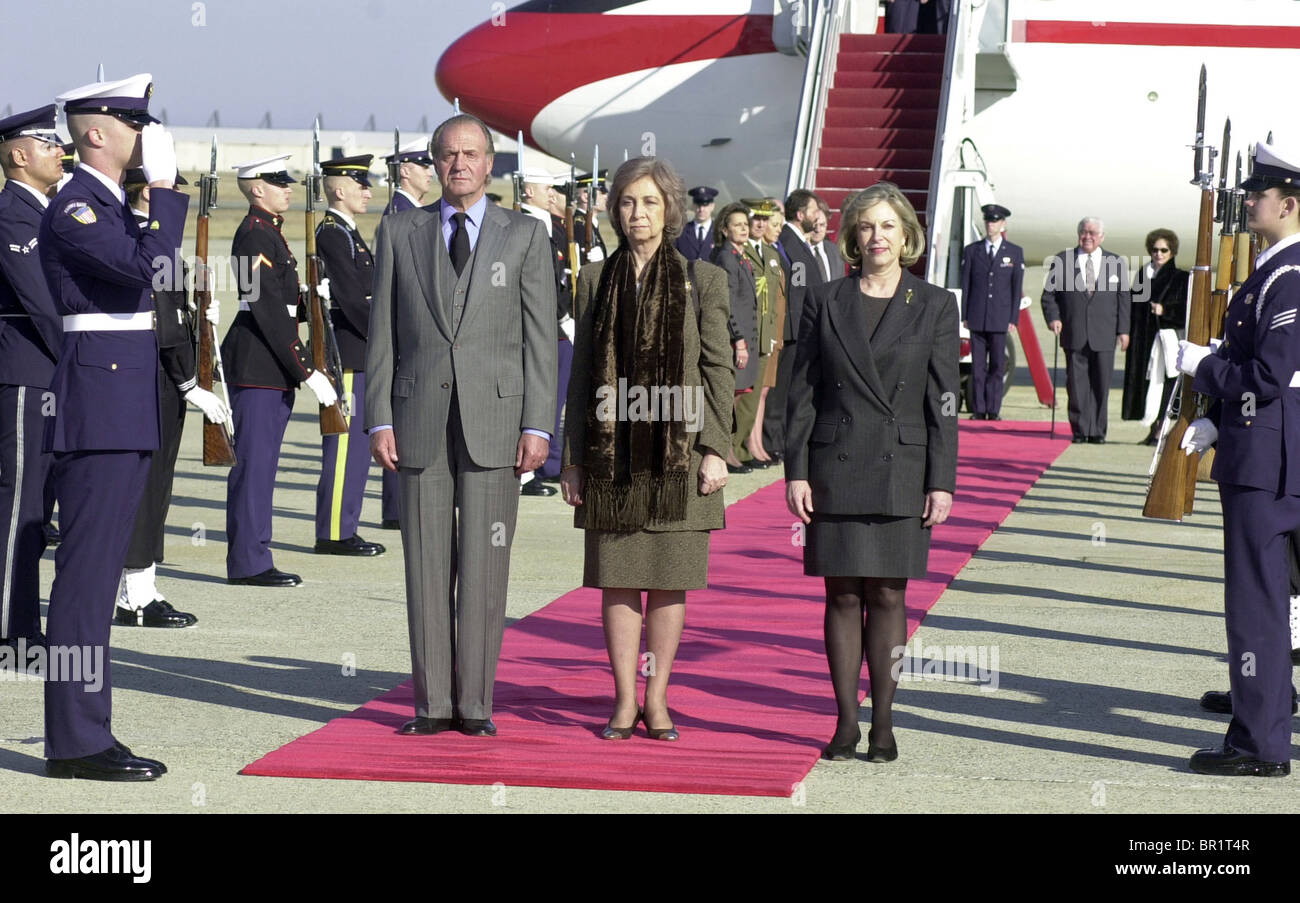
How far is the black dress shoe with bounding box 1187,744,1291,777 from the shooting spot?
5109mm

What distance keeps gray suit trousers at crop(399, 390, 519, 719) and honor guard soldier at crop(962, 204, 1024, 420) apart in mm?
10706

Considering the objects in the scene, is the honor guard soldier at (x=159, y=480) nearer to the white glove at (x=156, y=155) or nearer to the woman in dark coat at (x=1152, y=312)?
the white glove at (x=156, y=155)

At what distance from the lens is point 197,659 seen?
22.1 ft

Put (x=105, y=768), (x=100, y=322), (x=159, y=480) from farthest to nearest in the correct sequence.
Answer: (x=159, y=480), (x=100, y=322), (x=105, y=768)

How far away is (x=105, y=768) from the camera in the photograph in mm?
4980

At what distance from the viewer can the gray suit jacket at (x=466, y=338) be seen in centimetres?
538

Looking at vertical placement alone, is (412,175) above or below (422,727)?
above

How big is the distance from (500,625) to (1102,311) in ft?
33.6

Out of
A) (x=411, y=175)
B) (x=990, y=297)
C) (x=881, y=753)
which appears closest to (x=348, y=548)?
(x=411, y=175)

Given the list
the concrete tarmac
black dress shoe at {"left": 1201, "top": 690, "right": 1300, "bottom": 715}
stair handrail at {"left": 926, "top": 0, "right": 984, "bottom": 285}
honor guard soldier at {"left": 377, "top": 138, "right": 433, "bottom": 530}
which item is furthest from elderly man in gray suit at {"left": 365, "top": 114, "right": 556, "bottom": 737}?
stair handrail at {"left": 926, "top": 0, "right": 984, "bottom": 285}

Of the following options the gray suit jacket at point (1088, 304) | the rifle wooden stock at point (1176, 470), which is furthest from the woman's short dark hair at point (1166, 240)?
the rifle wooden stock at point (1176, 470)

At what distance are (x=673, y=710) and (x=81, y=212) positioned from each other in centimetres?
241

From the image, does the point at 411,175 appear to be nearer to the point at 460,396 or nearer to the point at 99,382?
the point at 460,396
